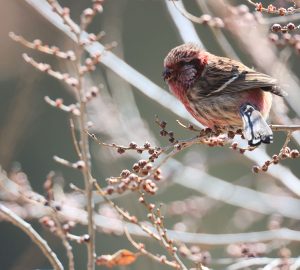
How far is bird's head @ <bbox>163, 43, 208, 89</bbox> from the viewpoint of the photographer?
5781 millimetres

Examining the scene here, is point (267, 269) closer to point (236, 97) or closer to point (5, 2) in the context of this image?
point (236, 97)

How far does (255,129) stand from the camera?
4645 mm

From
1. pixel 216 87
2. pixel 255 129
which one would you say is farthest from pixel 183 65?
pixel 255 129

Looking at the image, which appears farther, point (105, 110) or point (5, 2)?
point (5, 2)

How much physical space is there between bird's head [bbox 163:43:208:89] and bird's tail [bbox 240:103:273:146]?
27.3 inches

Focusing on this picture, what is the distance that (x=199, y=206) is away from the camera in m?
6.97

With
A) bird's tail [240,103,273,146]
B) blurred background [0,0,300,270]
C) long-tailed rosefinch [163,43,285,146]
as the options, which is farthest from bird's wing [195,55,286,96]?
blurred background [0,0,300,270]

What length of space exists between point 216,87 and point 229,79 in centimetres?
12

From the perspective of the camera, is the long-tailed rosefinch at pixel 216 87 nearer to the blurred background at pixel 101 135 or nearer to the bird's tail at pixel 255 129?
the bird's tail at pixel 255 129

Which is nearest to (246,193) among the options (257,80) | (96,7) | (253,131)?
(257,80)

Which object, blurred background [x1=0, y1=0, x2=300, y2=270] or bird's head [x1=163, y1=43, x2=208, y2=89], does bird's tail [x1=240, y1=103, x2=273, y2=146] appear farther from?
blurred background [x1=0, y1=0, x2=300, y2=270]

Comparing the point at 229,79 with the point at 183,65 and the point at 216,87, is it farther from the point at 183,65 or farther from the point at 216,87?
the point at 183,65

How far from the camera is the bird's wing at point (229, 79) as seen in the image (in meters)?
5.49

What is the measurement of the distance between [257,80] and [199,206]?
180 cm
